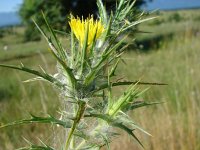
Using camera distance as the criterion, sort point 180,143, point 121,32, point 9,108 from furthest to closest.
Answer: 1. point 9,108
2. point 180,143
3. point 121,32

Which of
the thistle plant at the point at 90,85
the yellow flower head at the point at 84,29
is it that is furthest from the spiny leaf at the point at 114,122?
the yellow flower head at the point at 84,29

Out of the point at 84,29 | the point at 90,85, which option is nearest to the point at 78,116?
the point at 90,85

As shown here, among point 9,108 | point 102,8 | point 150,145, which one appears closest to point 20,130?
point 9,108

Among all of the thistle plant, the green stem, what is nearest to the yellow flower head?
the thistle plant

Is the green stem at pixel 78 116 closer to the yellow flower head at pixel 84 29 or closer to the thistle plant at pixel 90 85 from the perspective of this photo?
the thistle plant at pixel 90 85

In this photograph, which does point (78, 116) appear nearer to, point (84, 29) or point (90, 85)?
point (90, 85)

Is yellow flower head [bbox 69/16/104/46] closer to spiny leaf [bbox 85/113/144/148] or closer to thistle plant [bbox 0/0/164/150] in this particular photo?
thistle plant [bbox 0/0/164/150]

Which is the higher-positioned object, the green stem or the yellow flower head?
the yellow flower head

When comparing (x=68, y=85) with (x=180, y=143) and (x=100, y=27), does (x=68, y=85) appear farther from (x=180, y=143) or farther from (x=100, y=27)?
(x=180, y=143)

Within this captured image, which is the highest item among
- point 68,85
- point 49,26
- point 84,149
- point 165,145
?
point 49,26
